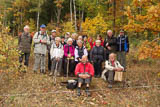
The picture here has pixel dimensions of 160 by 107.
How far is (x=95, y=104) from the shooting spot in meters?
5.29

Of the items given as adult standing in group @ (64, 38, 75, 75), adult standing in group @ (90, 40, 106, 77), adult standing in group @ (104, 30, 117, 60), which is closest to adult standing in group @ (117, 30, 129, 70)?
adult standing in group @ (104, 30, 117, 60)

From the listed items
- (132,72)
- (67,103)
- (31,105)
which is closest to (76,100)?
(67,103)

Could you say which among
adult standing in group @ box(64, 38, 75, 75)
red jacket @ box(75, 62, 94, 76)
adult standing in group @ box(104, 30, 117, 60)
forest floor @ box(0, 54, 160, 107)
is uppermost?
adult standing in group @ box(104, 30, 117, 60)

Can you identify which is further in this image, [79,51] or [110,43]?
[110,43]

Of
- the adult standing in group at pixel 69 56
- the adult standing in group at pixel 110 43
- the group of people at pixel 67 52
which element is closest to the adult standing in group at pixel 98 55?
the group of people at pixel 67 52

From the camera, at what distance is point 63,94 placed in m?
5.68

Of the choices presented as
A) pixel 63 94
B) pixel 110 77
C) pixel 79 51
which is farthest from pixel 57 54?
pixel 110 77

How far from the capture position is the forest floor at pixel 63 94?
514 centimetres

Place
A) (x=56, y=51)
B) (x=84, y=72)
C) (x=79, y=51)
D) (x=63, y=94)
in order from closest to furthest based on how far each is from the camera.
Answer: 1. (x=63, y=94)
2. (x=84, y=72)
3. (x=56, y=51)
4. (x=79, y=51)

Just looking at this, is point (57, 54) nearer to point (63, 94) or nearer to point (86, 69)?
point (86, 69)

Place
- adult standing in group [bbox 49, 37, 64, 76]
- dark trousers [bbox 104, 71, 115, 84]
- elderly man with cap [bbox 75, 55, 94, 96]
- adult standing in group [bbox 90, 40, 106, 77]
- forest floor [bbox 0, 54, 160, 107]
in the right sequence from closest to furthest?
forest floor [bbox 0, 54, 160, 107], elderly man with cap [bbox 75, 55, 94, 96], dark trousers [bbox 104, 71, 115, 84], adult standing in group [bbox 49, 37, 64, 76], adult standing in group [bbox 90, 40, 106, 77]

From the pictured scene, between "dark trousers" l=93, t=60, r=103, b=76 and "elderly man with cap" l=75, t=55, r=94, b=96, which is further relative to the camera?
"dark trousers" l=93, t=60, r=103, b=76

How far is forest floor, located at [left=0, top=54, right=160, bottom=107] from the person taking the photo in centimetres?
514

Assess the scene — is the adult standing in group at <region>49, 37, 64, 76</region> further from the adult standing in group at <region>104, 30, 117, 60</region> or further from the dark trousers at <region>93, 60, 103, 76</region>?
the adult standing in group at <region>104, 30, 117, 60</region>
